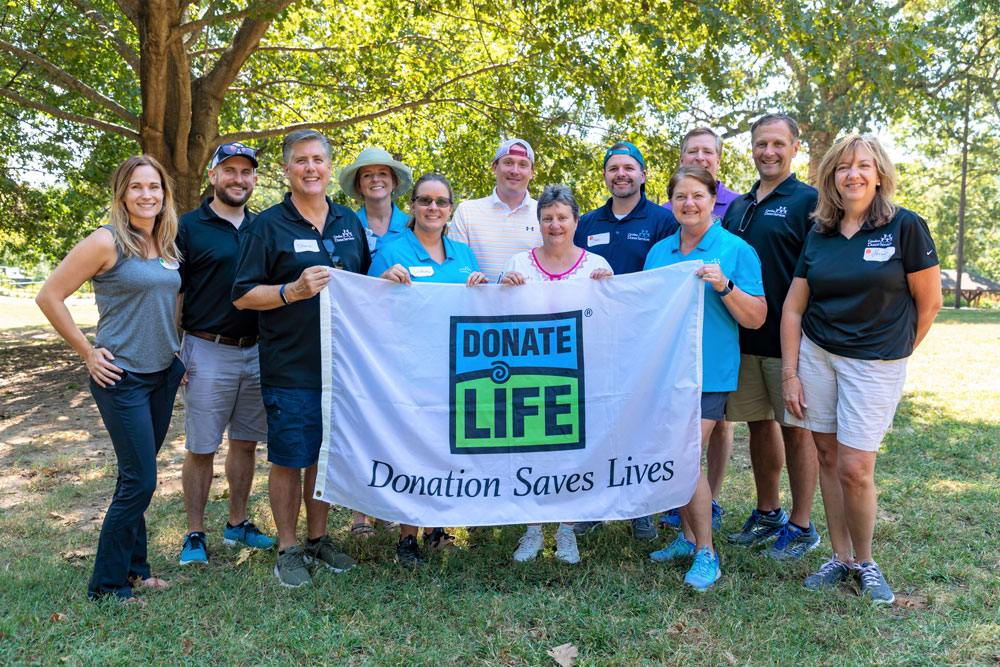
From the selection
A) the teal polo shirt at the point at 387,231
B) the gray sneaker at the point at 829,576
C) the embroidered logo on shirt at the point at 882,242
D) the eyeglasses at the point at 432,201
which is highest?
the eyeglasses at the point at 432,201

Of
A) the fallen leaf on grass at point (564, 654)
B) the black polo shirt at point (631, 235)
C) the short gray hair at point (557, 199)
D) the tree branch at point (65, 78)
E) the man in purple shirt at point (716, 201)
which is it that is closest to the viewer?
the fallen leaf on grass at point (564, 654)

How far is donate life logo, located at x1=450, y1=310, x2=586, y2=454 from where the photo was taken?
13.8ft

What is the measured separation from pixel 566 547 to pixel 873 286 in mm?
2283

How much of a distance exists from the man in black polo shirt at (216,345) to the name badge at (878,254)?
3547mm

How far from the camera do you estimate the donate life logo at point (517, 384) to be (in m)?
4.21

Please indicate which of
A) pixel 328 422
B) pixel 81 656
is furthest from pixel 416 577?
pixel 81 656

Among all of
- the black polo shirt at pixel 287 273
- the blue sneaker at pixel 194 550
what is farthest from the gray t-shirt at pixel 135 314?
the blue sneaker at pixel 194 550

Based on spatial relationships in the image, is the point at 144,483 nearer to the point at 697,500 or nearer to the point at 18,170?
the point at 697,500

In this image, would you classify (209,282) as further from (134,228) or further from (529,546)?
(529,546)

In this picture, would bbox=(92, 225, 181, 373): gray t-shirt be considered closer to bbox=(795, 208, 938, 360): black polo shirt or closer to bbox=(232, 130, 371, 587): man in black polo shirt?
bbox=(232, 130, 371, 587): man in black polo shirt

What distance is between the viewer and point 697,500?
164 inches

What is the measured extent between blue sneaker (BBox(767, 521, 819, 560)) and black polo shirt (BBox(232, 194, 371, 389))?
300 centimetres

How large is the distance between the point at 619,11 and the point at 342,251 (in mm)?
6992

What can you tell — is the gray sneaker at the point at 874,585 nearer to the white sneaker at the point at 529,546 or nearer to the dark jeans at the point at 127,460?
the white sneaker at the point at 529,546
